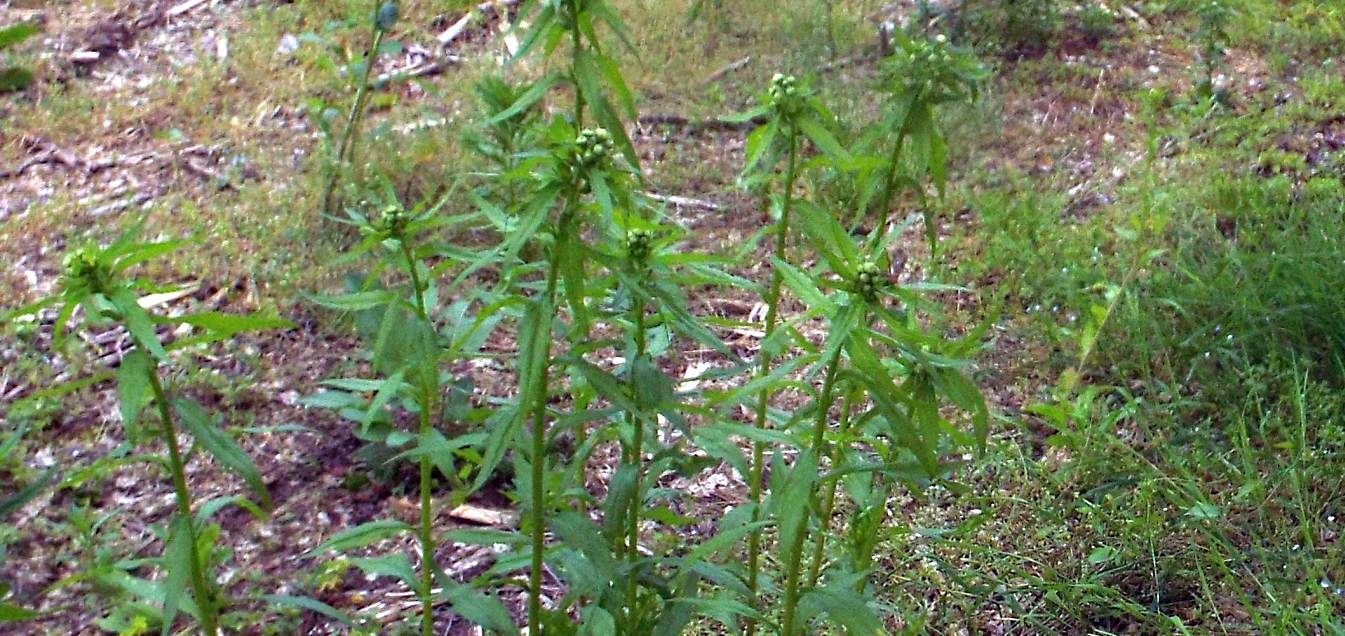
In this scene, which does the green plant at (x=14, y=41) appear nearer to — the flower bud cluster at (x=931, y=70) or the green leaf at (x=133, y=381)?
the green leaf at (x=133, y=381)

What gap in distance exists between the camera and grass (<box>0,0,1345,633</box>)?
2.95 m

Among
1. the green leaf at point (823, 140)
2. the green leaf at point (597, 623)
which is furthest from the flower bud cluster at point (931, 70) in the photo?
the green leaf at point (597, 623)

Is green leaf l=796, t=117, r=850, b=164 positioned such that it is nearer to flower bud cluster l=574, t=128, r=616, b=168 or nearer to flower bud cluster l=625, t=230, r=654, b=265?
flower bud cluster l=625, t=230, r=654, b=265

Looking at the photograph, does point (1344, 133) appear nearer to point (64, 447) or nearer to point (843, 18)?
point (843, 18)

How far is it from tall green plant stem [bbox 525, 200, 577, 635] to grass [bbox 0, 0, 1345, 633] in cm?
75

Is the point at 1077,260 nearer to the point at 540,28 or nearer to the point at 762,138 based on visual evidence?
the point at 762,138

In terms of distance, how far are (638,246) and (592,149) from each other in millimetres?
249

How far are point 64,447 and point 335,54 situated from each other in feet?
8.62

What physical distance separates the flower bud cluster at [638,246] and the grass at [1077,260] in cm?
72

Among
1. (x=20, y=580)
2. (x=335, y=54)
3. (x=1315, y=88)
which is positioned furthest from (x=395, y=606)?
(x=1315, y=88)

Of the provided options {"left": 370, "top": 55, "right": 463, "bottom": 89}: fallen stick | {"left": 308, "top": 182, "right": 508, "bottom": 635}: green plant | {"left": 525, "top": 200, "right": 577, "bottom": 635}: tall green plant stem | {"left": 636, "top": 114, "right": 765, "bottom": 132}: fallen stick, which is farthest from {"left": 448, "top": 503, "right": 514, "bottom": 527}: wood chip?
{"left": 370, "top": 55, "right": 463, "bottom": 89}: fallen stick

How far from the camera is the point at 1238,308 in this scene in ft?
11.6

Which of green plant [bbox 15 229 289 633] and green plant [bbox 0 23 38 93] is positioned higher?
green plant [bbox 0 23 38 93]

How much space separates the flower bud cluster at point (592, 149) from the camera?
171cm
